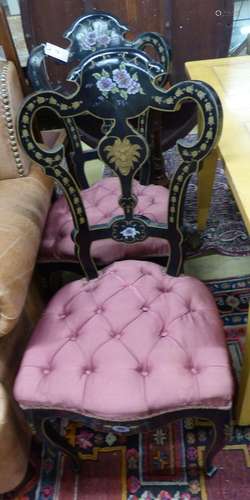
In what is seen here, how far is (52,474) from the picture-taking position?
1111mm

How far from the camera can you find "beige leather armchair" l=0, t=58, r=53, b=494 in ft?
2.95

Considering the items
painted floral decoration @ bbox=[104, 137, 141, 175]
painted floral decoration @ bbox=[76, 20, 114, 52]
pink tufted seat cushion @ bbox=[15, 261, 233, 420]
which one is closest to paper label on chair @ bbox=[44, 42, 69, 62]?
painted floral decoration @ bbox=[76, 20, 114, 52]

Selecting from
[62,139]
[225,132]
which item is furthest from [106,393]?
[62,139]

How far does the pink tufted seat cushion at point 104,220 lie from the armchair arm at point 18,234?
0.27 feet

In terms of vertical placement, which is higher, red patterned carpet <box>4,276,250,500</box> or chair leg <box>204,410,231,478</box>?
chair leg <box>204,410,231,478</box>

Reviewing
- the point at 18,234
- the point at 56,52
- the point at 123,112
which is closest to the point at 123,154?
the point at 123,112

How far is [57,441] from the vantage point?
987 mm

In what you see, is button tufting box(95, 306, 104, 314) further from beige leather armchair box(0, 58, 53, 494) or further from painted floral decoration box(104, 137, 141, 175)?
painted floral decoration box(104, 137, 141, 175)

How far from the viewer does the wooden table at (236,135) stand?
2.99 feet

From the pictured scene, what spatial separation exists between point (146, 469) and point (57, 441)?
282mm

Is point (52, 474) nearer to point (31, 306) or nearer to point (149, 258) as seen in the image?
point (31, 306)

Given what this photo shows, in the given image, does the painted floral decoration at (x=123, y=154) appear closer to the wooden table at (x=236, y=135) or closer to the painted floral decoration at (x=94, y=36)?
the wooden table at (x=236, y=135)

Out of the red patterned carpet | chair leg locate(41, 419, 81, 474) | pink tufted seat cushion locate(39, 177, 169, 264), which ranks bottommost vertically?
the red patterned carpet

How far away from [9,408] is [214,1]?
7.16 feet
